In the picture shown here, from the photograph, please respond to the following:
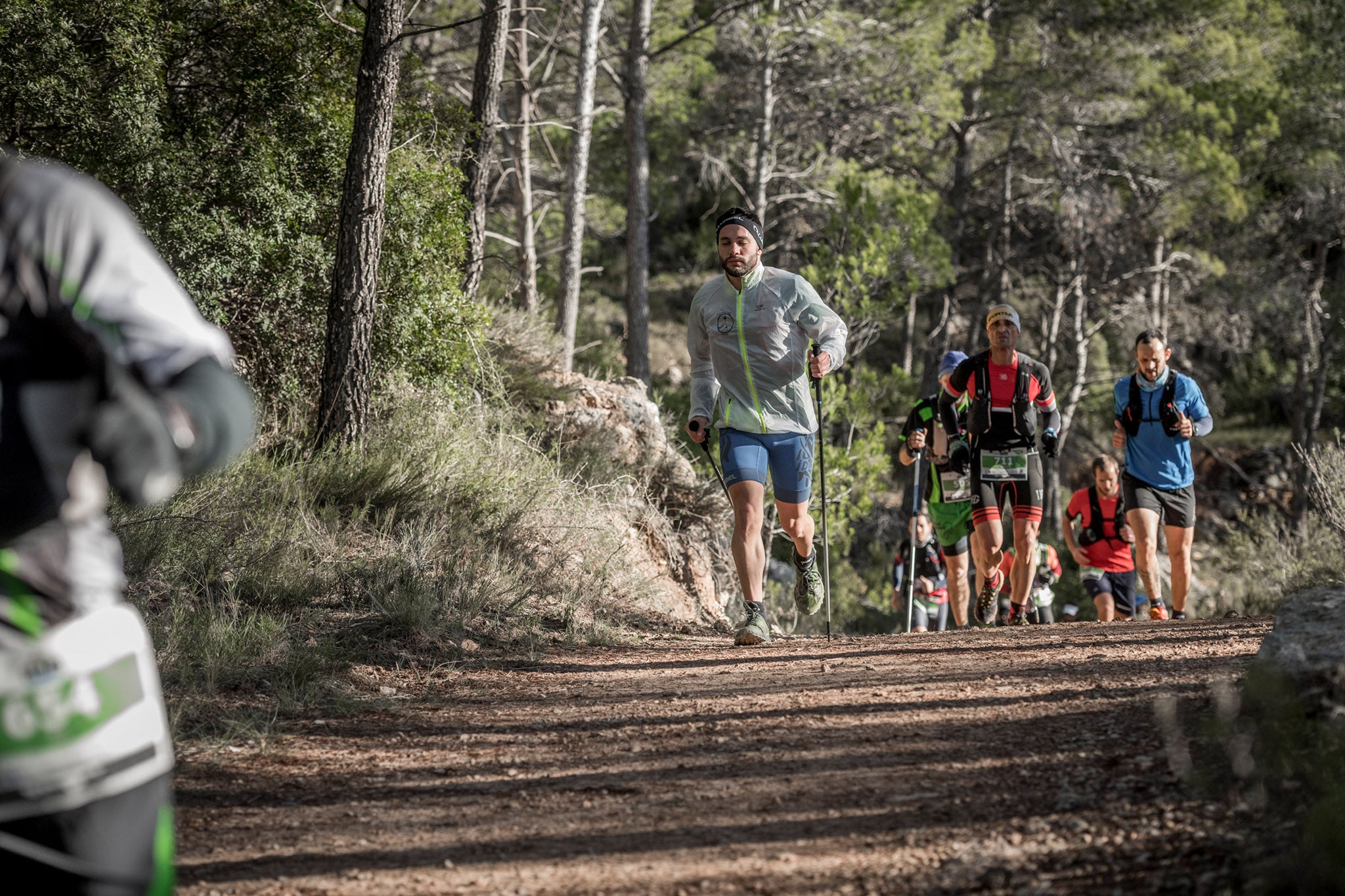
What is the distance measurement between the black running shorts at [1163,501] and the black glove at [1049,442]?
0.96m

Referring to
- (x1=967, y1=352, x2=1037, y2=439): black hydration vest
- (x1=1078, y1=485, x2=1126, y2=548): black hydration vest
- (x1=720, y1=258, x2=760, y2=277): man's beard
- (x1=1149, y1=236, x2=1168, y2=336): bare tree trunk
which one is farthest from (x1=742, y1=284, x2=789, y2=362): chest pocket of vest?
(x1=1149, y1=236, x2=1168, y2=336): bare tree trunk

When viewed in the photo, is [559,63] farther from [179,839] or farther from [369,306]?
[179,839]

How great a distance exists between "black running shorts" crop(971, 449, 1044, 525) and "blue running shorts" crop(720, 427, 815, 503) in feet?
6.76

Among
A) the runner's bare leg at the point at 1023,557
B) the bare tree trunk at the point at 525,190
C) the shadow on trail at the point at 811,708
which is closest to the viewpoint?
the shadow on trail at the point at 811,708

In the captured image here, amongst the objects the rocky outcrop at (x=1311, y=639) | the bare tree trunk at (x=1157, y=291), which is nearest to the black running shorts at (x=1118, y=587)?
the rocky outcrop at (x=1311, y=639)

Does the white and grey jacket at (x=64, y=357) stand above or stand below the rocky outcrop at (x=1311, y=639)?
above

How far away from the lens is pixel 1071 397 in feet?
77.7

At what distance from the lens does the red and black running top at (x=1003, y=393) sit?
8.29 metres

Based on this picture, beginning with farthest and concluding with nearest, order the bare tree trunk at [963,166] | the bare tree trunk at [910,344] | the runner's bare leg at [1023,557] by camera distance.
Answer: the bare tree trunk at [910,344]
the bare tree trunk at [963,166]
the runner's bare leg at [1023,557]

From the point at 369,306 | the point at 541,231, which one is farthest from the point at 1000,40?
the point at 369,306

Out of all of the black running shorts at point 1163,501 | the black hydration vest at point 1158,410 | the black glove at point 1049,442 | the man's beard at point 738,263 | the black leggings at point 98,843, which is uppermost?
the man's beard at point 738,263

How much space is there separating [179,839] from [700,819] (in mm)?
1578

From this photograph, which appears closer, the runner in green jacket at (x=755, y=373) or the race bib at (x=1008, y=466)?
the runner in green jacket at (x=755, y=373)

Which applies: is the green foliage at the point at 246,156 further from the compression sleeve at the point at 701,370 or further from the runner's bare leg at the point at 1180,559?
the runner's bare leg at the point at 1180,559
